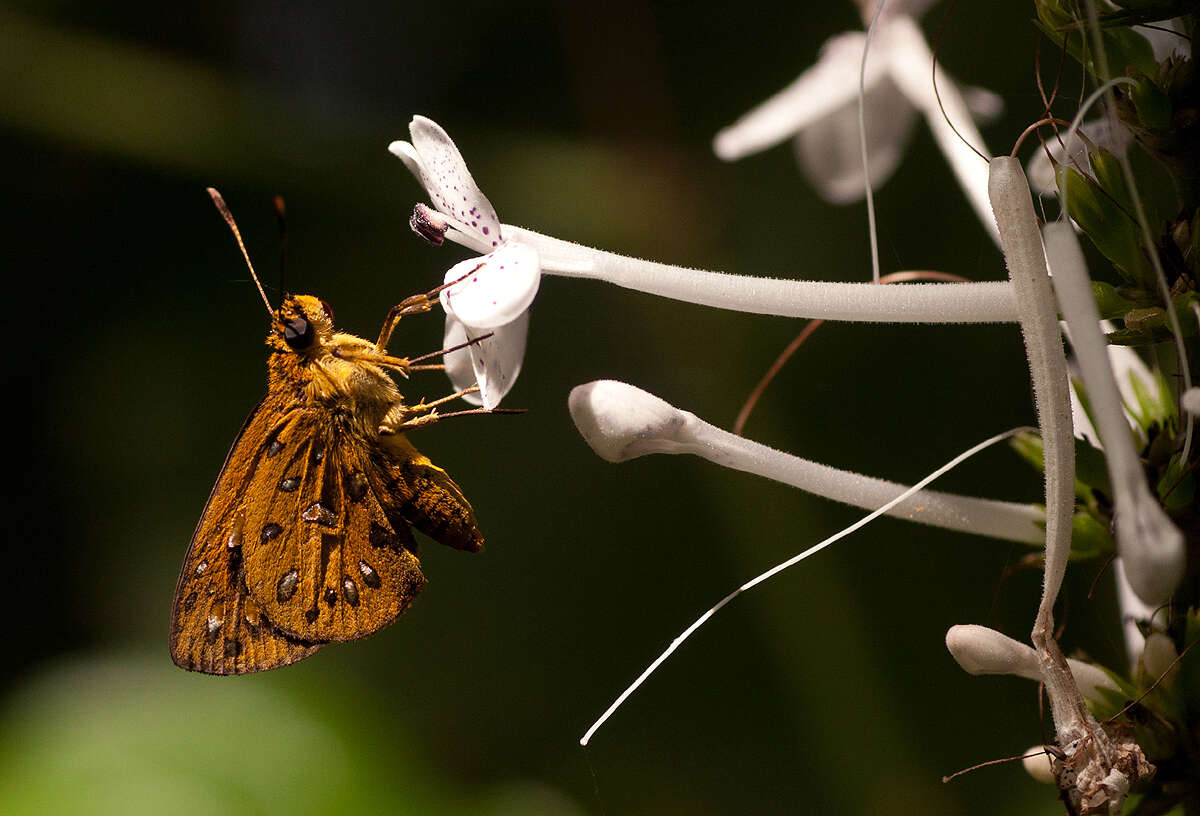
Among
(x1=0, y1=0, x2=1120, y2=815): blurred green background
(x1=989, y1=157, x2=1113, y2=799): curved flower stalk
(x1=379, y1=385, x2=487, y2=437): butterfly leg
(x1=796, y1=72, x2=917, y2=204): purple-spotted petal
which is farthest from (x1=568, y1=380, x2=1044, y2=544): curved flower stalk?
(x1=0, y1=0, x2=1120, y2=815): blurred green background

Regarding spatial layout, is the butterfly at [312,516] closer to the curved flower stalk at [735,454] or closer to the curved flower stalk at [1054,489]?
the curved flower stalk at [735,454]

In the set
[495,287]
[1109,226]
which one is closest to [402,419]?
[495,287]

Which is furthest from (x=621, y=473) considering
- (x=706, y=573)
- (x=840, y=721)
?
(x=840, y=721)

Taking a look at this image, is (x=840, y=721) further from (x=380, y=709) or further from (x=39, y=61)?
(x=39, y=61)

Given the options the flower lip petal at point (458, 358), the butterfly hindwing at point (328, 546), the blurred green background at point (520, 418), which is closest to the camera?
the flower lip petal at point (458, 358)

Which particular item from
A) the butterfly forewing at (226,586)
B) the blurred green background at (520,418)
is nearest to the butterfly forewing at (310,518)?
the butterfly forewing at (226,586)
